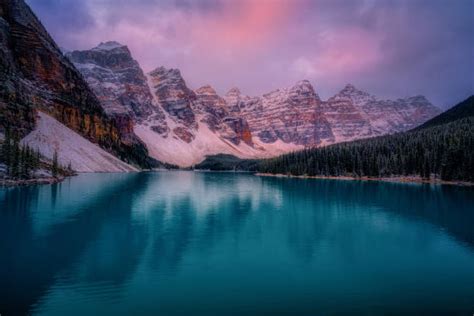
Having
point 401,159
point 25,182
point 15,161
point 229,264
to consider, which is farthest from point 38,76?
point 229,264

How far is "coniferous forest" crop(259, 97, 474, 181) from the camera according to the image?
11142cm

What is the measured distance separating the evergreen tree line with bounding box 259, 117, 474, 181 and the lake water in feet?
260

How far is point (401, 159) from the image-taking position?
132m

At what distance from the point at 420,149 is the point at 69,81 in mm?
160237

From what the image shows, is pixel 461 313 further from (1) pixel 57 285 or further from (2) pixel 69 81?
(2) pixel 69 81

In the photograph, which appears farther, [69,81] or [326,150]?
[69,81]

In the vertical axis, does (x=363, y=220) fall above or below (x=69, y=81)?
below

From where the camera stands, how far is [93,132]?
7180 inches

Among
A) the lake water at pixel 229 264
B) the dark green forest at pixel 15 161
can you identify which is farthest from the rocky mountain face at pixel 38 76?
the lake water at pixel 229 264

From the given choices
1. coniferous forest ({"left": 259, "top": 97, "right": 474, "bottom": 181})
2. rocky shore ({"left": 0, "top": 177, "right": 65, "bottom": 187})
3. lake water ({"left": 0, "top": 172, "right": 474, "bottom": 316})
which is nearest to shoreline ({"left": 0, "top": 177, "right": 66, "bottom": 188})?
rocky shore ({"left": 0, "top": 177, "right": 65, "bottom": 187})

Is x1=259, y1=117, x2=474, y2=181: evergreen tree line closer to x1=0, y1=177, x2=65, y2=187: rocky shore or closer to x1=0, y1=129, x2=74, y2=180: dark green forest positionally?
x1=0, y1=177, x2=65, y2=187: rocky shore

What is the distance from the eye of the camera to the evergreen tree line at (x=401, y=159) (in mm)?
111438

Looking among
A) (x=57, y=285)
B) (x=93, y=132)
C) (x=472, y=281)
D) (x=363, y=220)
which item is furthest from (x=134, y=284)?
(x=93, y=132)

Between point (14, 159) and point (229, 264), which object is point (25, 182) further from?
point (229, 264)
